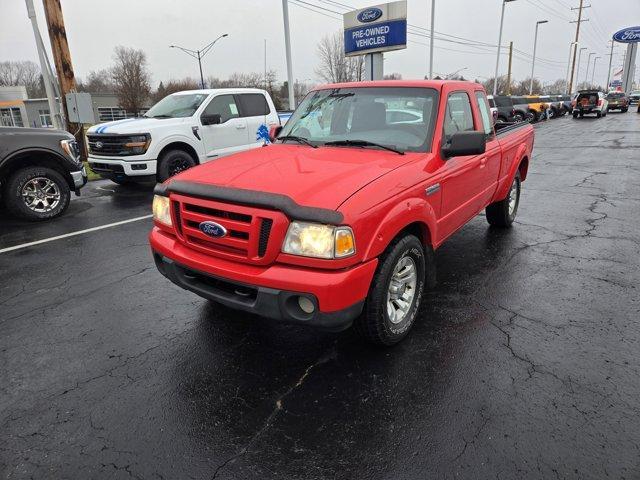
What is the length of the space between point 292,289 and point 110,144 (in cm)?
734

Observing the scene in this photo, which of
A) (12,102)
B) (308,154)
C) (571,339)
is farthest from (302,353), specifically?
(12,102)

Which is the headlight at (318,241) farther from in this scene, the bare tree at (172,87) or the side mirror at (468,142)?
the bare tree at (172,87)

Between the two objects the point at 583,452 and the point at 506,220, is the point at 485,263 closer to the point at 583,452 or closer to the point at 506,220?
the point at 506,220

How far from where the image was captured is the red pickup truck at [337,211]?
264 centimetres

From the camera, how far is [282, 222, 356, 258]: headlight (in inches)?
103

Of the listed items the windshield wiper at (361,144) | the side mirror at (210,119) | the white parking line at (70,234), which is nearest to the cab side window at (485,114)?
the windshield wiper at (361,144)

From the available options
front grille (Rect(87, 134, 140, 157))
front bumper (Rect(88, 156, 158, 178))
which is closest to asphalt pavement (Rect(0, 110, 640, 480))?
front bumper (Rect(88, 156, 158, 178))

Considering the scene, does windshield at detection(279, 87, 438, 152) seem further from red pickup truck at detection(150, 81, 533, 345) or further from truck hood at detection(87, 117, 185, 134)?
truck hood at detection(87, 117, 185, 134)

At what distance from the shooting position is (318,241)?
2.62 metres

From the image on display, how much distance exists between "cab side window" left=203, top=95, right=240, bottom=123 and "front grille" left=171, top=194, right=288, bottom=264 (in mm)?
6835

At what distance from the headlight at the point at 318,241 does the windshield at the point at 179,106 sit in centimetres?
746

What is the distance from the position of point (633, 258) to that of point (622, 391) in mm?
2923

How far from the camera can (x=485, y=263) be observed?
4957mm

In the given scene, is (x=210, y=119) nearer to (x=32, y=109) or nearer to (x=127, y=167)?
(x=127, y=167)
